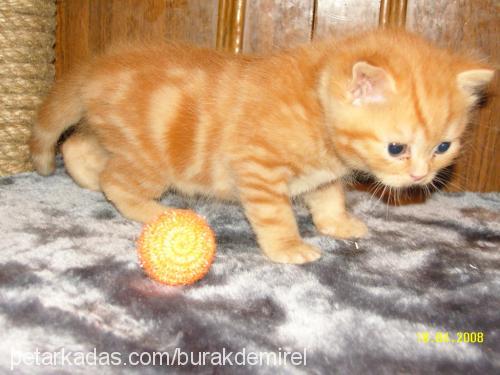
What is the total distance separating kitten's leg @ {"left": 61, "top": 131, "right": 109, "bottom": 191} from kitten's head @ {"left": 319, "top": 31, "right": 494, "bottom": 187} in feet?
2.92

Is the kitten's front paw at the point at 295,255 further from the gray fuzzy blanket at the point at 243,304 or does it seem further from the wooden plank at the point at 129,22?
the wooden plank at the point at 129,22

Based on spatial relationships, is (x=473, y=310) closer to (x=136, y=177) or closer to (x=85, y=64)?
(x=136, y=177)

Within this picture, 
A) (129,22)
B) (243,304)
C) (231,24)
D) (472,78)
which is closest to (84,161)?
(129,22)

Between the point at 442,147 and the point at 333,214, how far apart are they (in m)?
0.41

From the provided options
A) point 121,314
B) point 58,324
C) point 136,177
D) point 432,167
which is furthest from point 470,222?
point 58,324

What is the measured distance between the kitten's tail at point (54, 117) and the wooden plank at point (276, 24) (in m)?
0.69

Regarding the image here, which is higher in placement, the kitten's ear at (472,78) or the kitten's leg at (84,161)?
the kitten's ear at (472,78)

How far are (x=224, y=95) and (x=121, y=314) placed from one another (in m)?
0.72

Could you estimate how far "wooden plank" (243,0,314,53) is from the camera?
2.08 metres

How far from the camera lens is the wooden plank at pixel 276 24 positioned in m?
2.08

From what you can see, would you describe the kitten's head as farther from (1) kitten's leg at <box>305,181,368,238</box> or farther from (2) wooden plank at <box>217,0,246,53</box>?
(2) wooden plank at <box>217,0,246,53</box>

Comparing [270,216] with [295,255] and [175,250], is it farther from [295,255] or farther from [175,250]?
[175,250]

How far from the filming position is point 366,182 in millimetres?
2256
